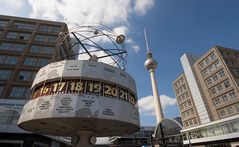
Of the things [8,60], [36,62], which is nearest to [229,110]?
[36,62]

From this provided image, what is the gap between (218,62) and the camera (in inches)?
2215

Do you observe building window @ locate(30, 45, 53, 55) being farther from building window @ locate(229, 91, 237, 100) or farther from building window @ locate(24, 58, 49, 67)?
building window @ locate(229, 91, 237, 100)

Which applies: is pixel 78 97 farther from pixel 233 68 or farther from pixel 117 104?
pixel 233 68

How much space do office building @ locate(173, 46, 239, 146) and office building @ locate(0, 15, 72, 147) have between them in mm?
44838

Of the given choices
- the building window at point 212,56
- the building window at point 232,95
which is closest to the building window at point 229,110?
the building window at point 232,95

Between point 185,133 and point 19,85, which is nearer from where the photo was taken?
point 19,85

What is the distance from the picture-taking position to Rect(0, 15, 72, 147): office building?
3937 centimetres

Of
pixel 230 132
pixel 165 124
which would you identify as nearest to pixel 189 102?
pixel 165 124

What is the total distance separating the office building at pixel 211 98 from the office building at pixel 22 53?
1765 inches

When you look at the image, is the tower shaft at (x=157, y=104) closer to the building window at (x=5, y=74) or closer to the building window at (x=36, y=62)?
the building window at (x=36, y=62)

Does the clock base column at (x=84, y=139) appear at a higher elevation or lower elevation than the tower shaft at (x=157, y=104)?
lower

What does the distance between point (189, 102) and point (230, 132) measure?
95.6 ft

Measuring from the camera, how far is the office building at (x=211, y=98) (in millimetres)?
44531

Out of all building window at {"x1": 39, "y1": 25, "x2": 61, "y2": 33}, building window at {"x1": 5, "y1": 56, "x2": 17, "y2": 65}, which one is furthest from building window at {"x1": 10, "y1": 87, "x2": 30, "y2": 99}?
building window at {"x1": 39, "y1": 25, "x2": 61, "y2": 33}
